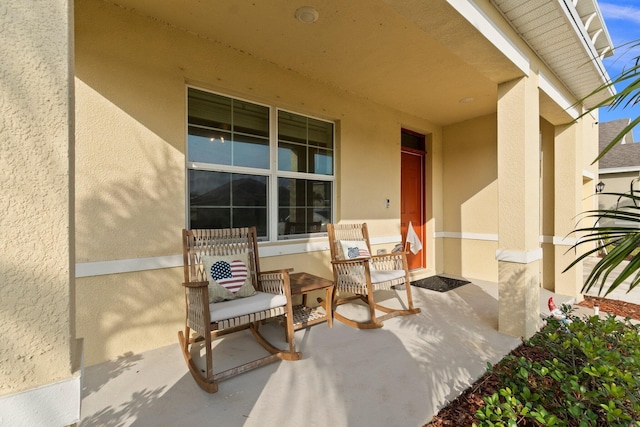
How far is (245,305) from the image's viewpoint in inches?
88.9

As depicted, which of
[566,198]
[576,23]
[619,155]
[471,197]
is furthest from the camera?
[619,155]

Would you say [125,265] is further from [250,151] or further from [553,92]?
[553,92]

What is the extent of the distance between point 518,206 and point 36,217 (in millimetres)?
3283

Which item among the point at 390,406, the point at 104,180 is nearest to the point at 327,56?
the point at 104,180

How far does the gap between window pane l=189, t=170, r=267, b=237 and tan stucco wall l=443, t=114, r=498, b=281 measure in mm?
3606

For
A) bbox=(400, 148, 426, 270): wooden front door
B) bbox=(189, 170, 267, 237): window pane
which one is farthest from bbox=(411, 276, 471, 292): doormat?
bbox=(189, 170, 267, 237): window pane

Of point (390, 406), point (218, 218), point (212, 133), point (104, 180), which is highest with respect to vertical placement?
point (212, 133)

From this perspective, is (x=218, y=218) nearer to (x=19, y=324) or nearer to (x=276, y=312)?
(x=276, y=312)

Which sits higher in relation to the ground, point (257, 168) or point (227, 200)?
point (257, 168)

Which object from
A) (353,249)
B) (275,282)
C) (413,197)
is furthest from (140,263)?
(413,197)

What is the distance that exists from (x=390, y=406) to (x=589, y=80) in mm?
4237

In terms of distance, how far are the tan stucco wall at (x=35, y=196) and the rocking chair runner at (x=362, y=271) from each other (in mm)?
2568

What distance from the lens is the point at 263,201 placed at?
3.36 meters

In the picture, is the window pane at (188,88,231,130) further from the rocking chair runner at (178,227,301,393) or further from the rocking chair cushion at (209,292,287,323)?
the rocking chair cushion at (209,292,287,323)
